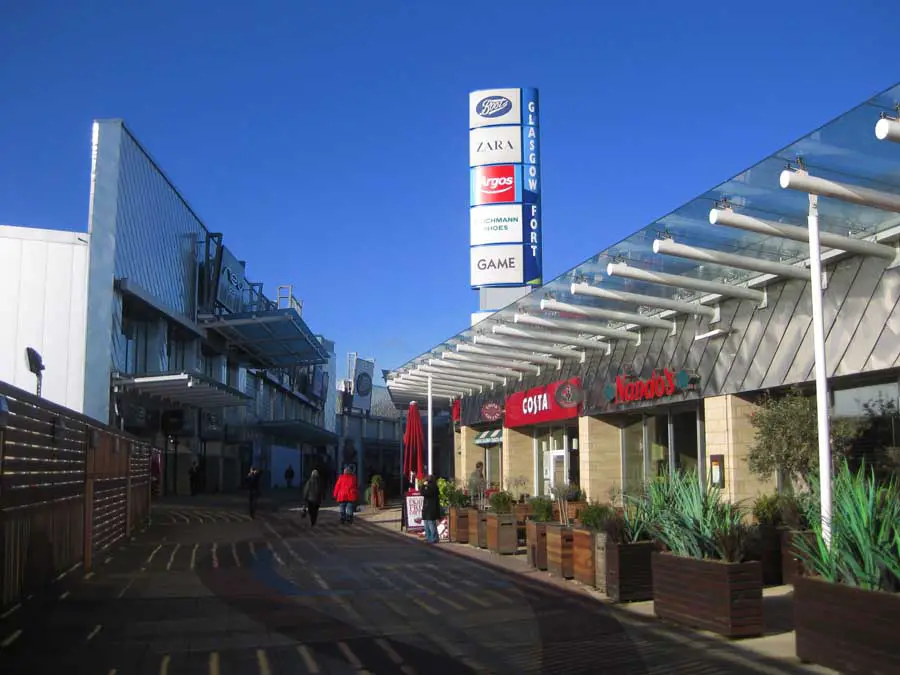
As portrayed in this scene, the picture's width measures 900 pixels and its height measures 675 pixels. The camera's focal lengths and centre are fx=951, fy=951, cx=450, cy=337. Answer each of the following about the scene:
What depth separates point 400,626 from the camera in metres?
8.55

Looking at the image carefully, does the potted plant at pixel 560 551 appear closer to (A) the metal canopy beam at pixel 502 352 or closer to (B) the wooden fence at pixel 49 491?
(B) the wooden fence at pixel 49 491

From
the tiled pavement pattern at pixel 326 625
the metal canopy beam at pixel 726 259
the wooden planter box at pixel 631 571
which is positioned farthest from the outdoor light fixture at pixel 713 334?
the wooden planter box at pixel 631 571

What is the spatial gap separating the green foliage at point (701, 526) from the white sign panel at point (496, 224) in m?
19.5

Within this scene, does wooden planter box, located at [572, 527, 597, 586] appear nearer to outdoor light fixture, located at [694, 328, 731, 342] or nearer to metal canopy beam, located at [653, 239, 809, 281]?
metal canopy beam, located at [653, 239, 809, 281]

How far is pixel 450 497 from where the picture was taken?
18.9 metres

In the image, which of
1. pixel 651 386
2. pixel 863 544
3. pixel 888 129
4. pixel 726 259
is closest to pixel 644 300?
pixel 651 386

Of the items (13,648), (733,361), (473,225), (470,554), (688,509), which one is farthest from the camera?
(473,225)

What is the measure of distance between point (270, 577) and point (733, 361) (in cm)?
736

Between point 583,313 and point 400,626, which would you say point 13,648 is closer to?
point 400,626

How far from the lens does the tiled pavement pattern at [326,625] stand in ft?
23.0

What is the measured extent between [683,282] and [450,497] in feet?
24.6

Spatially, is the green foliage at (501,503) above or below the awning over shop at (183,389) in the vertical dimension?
below

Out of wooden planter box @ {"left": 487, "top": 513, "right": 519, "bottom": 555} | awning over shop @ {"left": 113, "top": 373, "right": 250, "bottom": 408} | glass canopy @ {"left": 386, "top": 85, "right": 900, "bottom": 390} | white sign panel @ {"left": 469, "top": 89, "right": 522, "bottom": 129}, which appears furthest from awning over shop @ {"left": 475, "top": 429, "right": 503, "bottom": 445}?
glass canopy @ {"left": 386, "top": 85, "right": 900, "bottom": 390}

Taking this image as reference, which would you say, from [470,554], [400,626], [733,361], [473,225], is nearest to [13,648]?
[400,626]
